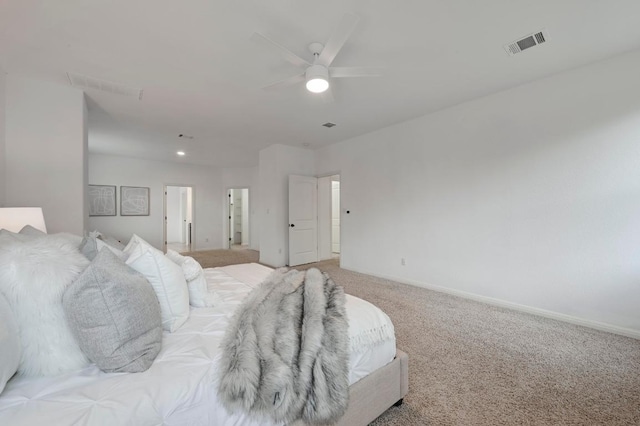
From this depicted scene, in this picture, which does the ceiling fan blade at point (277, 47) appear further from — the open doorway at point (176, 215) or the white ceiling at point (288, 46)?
the open doorway at point (176, 215)

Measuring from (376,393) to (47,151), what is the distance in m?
3.98

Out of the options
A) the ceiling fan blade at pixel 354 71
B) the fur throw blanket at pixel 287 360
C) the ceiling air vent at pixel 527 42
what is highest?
the ceiling air vent at pixel 527 42

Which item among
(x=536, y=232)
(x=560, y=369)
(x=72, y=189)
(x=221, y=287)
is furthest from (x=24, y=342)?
(x=536, y=232)

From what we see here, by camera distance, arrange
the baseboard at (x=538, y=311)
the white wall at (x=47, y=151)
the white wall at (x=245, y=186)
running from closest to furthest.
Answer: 1. the baseboard at (x=538, y=311)
2. the white wall at (x=47, y=151)
3. the white wall at (x=245, y=186)

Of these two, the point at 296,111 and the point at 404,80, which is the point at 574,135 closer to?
the point at 404,80

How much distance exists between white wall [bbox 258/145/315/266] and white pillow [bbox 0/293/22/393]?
4.53 metres

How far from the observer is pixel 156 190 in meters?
7.06

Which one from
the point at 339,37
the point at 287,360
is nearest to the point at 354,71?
the point at 339,37

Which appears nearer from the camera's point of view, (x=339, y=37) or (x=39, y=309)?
(x=39, y=309)

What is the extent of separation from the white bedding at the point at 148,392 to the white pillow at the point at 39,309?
0.05 meters

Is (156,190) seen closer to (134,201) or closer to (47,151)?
(134,201)

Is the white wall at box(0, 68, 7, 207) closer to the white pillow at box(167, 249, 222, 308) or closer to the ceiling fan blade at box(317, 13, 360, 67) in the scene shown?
the white pillow at box(167, 249, 222, 308)

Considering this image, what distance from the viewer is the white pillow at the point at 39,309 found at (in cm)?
91

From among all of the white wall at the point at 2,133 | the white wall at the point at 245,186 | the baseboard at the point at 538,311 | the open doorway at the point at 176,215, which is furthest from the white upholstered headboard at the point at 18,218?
the open doorway at the point at 176,215
